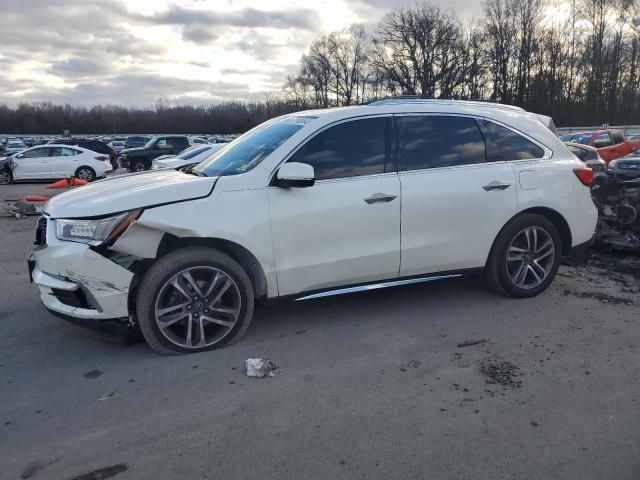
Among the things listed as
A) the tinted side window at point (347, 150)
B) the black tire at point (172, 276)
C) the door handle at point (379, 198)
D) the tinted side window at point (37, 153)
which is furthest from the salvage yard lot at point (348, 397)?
the tinted side window at point (37, 153)

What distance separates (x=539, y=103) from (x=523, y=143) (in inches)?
2415

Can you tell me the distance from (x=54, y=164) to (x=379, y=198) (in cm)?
2126

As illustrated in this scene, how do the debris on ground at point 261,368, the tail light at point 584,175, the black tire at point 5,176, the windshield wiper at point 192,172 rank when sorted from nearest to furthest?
1. the debris on ground at point 261,368
2. the windshield wiper at point 192,172
3. the tail light at point 584,175
4. the black tire at point 5,176

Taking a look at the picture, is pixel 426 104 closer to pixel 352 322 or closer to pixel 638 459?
pixel 352 322

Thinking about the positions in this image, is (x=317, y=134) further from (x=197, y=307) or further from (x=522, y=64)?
(x=522, y=64)

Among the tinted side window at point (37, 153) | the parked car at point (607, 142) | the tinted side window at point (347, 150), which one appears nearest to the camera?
the tinted side window at point (347, 150)

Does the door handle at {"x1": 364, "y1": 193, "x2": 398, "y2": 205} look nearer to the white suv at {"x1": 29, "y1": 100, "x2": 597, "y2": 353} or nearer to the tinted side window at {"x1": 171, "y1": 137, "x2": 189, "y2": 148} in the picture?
the white suv at {"x1": 29, "y1": 100, "x2": 597, "y2": 353}

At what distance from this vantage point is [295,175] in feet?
12.9

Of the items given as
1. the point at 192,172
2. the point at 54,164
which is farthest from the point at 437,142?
the point at 54,164

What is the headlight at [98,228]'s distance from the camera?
3.71 m

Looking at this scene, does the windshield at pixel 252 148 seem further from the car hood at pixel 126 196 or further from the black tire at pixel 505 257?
the black tire at pixel 505 257

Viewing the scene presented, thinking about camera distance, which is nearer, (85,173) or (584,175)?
(584,175)

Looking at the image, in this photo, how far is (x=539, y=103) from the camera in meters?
60.0

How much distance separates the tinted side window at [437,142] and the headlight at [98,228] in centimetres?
227
